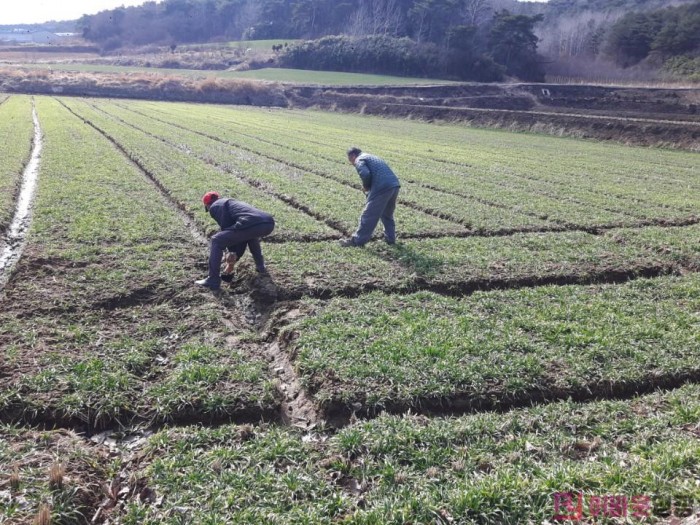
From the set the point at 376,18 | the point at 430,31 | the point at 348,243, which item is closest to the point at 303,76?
the point at 430,31

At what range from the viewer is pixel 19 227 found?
14367mm

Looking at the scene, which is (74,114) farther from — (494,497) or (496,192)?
(494,497)

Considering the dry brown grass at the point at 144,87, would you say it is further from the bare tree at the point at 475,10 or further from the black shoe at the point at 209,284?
the black shoe at the point at 209,284

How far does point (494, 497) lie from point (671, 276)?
895cm

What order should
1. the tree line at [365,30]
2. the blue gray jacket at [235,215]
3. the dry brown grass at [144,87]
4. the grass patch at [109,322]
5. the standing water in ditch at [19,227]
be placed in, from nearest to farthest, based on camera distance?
the grass patch at [109,322] < the blue gray jacket at [235,215] < the standing water in ditch at [19,227] < the dry brown grass at [144,87] < the tree line at [365,30]

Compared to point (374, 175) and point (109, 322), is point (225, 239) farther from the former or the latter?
point (374, 175)

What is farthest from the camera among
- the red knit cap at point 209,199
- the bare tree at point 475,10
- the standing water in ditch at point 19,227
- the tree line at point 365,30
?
the bare tree at point 475,10

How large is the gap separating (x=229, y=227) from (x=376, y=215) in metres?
4.00

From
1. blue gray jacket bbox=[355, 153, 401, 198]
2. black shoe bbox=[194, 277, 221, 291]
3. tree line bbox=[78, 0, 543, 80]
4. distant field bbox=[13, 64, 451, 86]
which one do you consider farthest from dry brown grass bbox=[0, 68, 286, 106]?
black shoe bbox=[194, 277, 221, 291]

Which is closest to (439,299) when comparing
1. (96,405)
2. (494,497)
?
(494,497)

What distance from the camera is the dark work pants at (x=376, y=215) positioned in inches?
513

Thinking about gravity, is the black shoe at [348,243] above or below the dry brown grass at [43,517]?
below

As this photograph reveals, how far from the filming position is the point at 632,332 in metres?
8.72

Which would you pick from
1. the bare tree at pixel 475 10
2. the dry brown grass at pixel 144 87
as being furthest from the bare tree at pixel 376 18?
the dry brown grass at pixel 144 87
